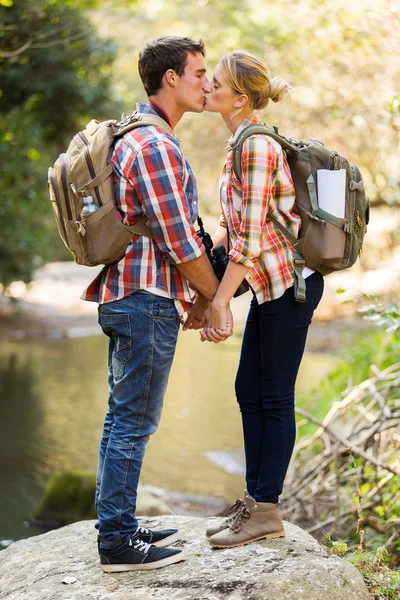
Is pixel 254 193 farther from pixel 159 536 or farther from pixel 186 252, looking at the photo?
pixel 159 536

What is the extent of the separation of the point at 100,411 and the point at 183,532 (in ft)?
18.9

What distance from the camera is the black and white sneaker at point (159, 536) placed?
317 centimetres

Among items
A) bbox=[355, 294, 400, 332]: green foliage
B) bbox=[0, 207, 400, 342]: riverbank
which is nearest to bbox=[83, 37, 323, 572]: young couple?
bbox=[355, 294, 400, 332]: green foliage

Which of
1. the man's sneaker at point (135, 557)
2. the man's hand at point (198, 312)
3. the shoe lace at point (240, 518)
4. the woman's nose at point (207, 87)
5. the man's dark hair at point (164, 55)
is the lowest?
the man's sneaker at point (135, 557)

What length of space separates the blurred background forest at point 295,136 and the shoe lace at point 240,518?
0.37m

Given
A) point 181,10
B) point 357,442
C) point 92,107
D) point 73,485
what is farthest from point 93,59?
point 181,10

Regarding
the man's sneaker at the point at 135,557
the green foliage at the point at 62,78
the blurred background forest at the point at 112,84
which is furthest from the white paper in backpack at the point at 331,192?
the green foliage at the point at 62,78

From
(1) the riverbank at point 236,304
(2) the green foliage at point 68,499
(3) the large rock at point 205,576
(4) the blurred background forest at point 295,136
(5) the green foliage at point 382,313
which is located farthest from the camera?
(1) the riverbank at point 236,304

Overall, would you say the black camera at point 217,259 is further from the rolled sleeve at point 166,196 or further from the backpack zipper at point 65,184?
the backpack zipper at point 65,184

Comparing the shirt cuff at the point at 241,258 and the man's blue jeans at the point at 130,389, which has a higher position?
the shirt cuff at the point at 241,258

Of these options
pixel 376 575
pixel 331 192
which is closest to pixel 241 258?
pixel 331 192

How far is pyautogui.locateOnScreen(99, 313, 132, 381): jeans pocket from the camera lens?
2.93m

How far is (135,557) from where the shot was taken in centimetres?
302

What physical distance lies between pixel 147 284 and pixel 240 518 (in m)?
1.00
